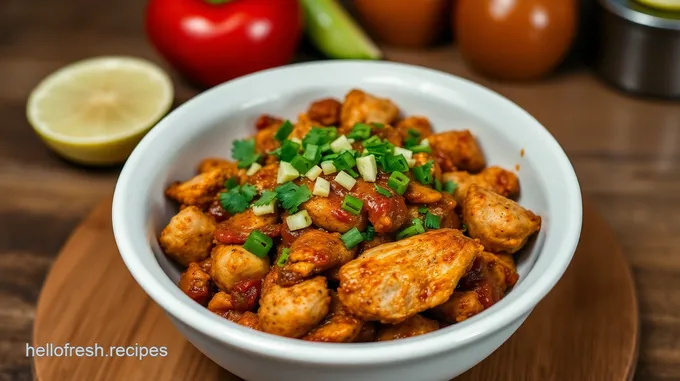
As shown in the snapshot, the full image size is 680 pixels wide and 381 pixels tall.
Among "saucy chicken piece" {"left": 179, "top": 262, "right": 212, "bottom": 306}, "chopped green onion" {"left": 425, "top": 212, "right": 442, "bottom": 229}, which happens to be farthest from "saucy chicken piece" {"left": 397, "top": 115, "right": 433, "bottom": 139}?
"saucy chicken piece" {"left": 179, "top": 262, "right": 212, "bottom": 306}

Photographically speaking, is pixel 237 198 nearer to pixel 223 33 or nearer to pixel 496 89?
pixel 223 33

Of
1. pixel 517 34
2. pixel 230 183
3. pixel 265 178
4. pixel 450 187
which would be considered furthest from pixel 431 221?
pixel 517 34

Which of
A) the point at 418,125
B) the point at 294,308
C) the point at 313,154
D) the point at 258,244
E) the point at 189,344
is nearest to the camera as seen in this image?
the point at 294,308

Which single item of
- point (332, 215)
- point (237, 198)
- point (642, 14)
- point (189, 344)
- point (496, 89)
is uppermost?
point (642, 14)

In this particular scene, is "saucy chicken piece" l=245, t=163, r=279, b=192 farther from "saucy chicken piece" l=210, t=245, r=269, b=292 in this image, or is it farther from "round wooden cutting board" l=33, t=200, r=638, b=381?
"round wooden cutting board" l=33, t=200, r=638, b=381

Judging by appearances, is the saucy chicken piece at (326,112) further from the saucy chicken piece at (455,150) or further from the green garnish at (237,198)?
the green garnish at (237,198)

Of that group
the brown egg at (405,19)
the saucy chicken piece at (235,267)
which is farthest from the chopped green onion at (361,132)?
the brown egg at (405,19)

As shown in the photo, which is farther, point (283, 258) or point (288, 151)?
point (288, 151)
